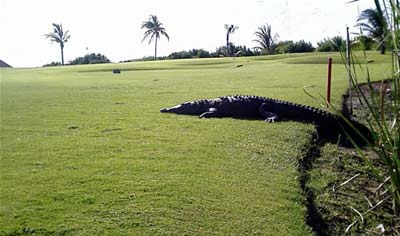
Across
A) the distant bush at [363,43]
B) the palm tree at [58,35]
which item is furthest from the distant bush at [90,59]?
the distant bush at [363,43]

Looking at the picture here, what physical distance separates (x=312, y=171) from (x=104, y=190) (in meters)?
2.48

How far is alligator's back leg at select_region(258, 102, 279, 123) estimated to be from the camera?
7493mm

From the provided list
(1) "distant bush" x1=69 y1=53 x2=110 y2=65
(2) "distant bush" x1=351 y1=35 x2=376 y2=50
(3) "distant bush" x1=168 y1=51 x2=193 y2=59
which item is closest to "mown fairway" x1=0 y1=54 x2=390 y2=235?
(2) "distant bush" x1=351 y1=35 x2=376 y2=50

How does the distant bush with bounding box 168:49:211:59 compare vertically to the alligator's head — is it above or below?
above

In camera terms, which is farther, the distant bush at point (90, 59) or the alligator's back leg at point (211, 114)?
the distant bush at point (90, 59)

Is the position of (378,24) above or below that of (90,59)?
below

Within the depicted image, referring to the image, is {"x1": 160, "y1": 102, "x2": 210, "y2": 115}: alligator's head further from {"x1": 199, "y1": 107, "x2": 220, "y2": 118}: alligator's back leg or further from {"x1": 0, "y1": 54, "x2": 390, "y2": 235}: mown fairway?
{"x1": 0, "y1": 54, "x2": 390, "y2": 235}: mown fairway

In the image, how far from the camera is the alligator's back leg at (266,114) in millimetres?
7493

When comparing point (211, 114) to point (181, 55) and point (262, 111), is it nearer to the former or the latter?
point (262, 111)

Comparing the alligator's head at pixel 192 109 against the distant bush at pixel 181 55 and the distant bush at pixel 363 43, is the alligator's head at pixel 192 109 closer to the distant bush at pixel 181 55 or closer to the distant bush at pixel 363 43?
the distant bush at pixel 363 43

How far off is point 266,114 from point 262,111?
4.5 inches

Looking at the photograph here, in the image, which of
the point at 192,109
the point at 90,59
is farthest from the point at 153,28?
the point at 192,109

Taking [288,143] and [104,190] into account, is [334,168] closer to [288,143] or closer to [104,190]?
[288,143]

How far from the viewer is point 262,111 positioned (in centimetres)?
783
